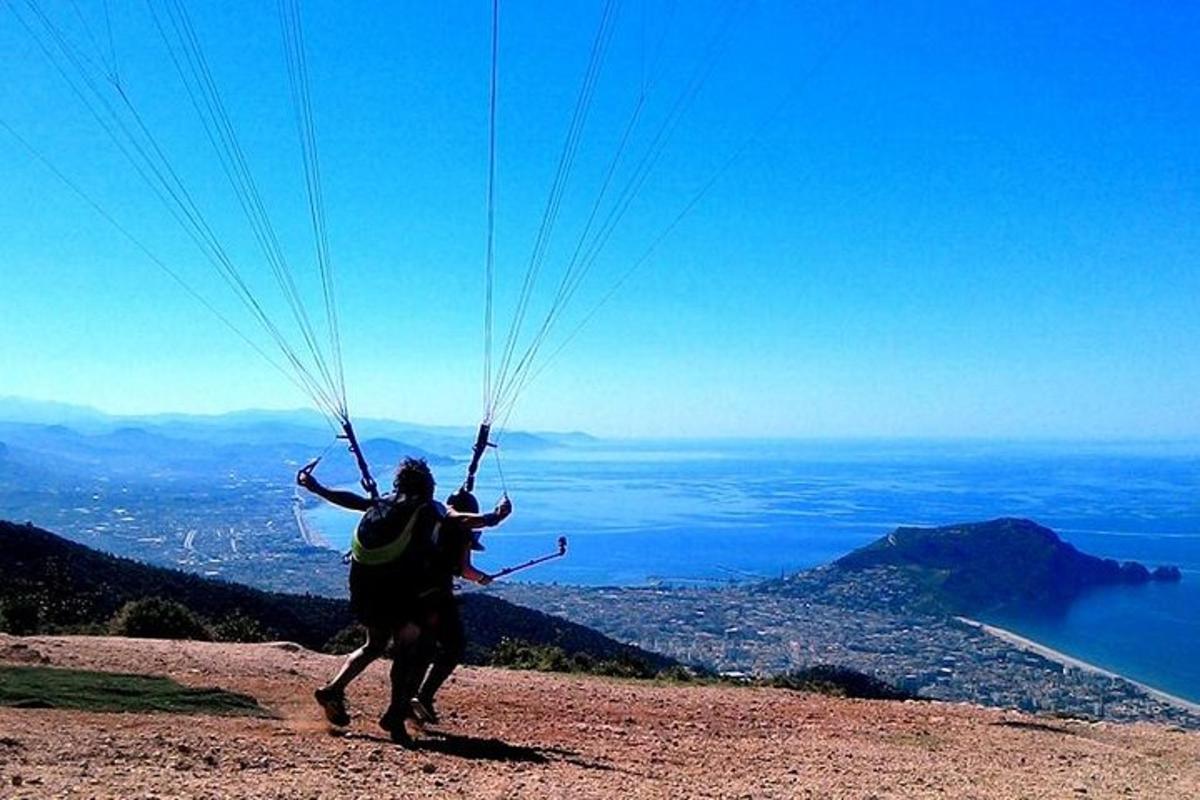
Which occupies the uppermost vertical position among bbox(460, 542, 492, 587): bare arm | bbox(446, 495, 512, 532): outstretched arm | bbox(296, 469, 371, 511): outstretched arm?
bbox(296, 469, 371, 511): outstretched arm

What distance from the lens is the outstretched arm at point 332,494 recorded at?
8.11 metres

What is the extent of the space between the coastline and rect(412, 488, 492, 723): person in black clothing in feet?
85.9

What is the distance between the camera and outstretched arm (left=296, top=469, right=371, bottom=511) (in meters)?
8.11

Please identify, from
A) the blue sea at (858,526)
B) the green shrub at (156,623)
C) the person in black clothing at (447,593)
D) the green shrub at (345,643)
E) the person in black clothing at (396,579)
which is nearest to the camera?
the person in black clothing at (396,579)

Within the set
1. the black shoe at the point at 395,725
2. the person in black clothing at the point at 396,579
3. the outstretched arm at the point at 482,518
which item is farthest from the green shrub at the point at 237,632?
the outstretched arm at the point at 482,518

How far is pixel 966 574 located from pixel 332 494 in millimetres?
57282

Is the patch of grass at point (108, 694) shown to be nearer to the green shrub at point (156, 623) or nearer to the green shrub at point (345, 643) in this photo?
the green shrub at point (156, 623)

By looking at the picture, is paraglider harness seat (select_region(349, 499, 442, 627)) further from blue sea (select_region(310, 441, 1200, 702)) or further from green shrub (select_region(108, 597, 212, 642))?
blue sea (select_region(310, 441, 1200, 702))

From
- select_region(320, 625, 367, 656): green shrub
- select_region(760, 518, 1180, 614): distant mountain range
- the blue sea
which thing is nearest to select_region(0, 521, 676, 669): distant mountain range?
select_region(320, 625, 367, 656): green shrub

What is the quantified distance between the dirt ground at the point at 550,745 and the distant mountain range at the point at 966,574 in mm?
44605

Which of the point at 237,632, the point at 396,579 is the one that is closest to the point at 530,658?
the point at 237,632

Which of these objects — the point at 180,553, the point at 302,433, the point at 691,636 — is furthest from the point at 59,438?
the point at 691,636

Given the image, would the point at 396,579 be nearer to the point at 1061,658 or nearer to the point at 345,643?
the point at 345,643

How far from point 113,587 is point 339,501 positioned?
18051mm
